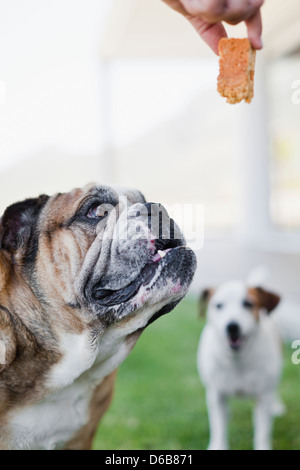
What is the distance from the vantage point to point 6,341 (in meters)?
0.98

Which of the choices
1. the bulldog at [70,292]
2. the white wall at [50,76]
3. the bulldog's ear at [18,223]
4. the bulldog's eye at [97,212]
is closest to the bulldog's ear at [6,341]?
the bulldog at [70,292]

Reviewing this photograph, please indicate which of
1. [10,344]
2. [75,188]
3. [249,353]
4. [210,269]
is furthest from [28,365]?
[210,269]

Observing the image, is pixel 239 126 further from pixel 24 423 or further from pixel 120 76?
pixel 24 423

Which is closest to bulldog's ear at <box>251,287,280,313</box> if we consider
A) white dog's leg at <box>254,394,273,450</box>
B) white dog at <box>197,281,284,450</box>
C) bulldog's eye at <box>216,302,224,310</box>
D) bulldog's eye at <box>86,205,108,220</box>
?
white dog at <box>197,281,284,450</box>

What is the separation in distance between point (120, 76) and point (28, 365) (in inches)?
61.4

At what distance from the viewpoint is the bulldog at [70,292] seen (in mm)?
923

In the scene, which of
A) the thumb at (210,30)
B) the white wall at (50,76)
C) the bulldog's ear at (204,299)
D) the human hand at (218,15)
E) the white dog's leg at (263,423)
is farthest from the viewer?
the bulldog's ear at (204,299)

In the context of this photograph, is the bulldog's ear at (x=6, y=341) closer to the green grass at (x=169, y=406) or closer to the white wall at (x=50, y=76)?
the white wall at (x=50, y=76)

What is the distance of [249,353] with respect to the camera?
171cm

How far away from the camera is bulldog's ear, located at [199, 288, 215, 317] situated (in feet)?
6.23

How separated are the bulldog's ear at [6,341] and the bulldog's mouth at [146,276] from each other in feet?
0.62

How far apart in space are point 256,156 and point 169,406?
186 centimetres

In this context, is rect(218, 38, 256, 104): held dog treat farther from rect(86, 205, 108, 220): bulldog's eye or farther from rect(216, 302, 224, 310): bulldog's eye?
rect(216, 302, 224, 310): bulldog's eye

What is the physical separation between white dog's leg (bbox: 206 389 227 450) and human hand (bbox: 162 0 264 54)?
1.09 metres
